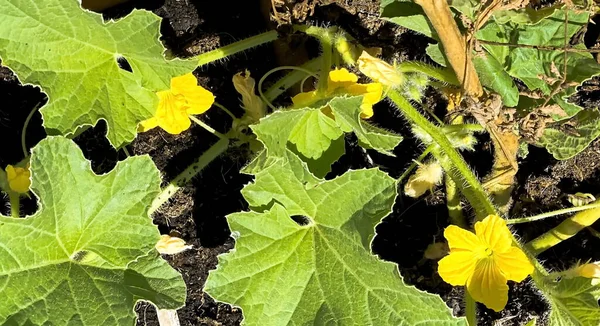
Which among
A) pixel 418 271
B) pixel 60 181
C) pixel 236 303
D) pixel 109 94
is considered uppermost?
pixel 109 94

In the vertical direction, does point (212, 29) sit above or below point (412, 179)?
above

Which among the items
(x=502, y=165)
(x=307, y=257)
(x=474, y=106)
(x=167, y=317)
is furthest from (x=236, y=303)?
(x=502, y=165)

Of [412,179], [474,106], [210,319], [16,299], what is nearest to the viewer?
[16,299]

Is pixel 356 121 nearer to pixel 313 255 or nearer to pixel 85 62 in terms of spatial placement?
pixel 313 255

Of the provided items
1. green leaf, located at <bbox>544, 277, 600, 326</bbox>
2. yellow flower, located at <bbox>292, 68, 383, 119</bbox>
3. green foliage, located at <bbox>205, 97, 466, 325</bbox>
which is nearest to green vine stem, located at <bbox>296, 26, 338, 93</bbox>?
yellow flower, located at <bbox>292, 68, 383, 119</bbox>

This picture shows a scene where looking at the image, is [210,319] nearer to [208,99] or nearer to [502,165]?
[208,99]

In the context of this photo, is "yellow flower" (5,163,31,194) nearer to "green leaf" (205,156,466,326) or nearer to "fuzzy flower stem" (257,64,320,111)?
"green leaf" (205,156,466,326)
